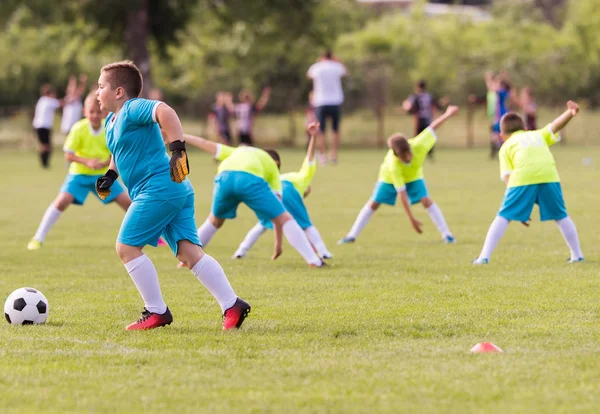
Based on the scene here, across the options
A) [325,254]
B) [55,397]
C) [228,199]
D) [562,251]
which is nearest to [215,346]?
[55,397]

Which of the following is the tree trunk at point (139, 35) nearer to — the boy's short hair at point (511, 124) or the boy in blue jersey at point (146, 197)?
the boy's short hair at point (511, 124)

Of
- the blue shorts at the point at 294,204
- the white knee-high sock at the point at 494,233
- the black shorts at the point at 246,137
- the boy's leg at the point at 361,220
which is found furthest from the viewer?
the black shorts at the point at 246,137

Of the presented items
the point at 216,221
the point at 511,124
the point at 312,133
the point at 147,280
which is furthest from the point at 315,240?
the point at 147,280

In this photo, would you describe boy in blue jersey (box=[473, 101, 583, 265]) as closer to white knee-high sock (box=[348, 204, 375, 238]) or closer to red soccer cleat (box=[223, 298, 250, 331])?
white knee-high sock (box=[348, 204, 375, 238])

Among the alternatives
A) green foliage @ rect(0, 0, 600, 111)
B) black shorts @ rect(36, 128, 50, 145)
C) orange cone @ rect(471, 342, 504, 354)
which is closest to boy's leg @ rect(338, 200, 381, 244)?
orange cone @ rect(471, 342, 504, 354)

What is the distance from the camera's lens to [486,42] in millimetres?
47562

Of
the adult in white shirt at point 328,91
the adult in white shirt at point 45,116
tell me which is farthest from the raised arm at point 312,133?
the adult in white shirt at point 45,116

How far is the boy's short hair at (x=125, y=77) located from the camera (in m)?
6.34

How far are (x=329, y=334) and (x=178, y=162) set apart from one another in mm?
1368

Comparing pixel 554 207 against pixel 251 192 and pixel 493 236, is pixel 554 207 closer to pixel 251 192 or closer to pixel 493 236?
pixel 493 236

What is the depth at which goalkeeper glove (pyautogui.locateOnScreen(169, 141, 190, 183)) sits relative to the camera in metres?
5.91

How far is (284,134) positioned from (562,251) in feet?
95.7

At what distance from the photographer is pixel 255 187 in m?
8.91

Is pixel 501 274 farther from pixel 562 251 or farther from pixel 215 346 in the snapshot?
pixel 215 346
